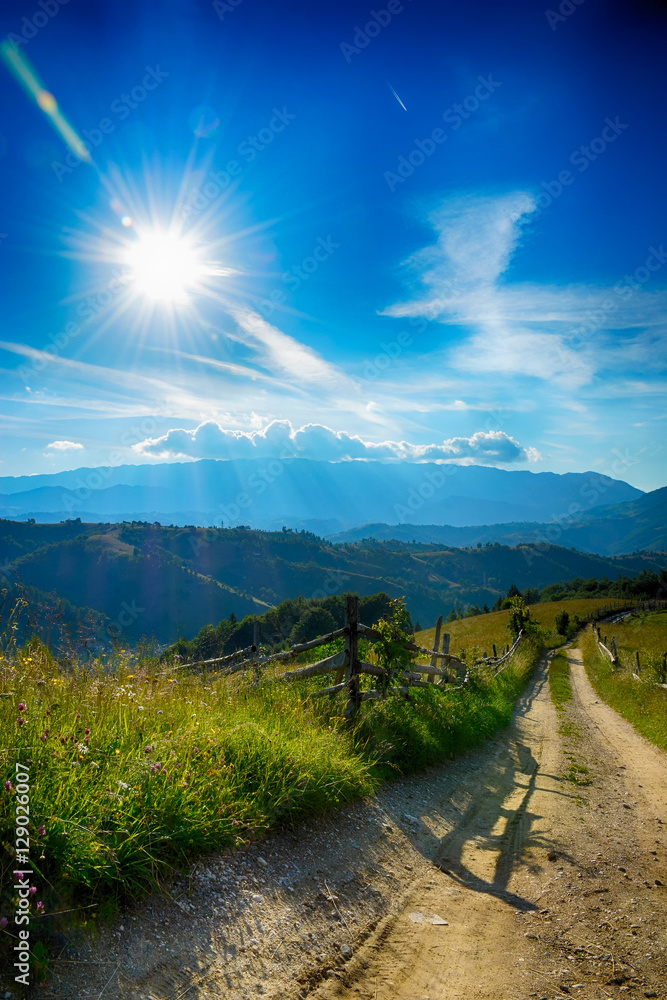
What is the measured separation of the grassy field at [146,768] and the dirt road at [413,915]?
0.79 feet

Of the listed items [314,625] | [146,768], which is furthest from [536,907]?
[314,625]

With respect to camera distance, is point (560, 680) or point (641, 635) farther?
point (641, 635)

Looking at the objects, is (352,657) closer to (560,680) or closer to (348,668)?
(348,668)

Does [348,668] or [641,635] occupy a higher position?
[348,668]

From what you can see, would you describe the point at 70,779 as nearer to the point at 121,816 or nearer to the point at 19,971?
the point at 121,816

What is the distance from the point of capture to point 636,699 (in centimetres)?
1598

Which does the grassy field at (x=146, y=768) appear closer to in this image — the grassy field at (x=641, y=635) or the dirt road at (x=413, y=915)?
the dirt road at (x=413, y=915)

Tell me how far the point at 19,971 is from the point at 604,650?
35655 millimetres

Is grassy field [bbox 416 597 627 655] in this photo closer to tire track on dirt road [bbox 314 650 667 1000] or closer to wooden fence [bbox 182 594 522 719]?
wooden fence [bbox 182 594 522 719]

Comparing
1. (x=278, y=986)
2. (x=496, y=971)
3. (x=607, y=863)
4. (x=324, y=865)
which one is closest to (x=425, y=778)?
(x=607, y=863)

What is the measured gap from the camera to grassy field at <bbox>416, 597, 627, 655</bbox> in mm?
45250

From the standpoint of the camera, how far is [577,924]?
3951mm

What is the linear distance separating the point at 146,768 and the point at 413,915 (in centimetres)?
259

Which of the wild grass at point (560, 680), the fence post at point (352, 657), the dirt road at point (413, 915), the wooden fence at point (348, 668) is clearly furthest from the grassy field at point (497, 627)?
the dirt road at point (413, 915)
